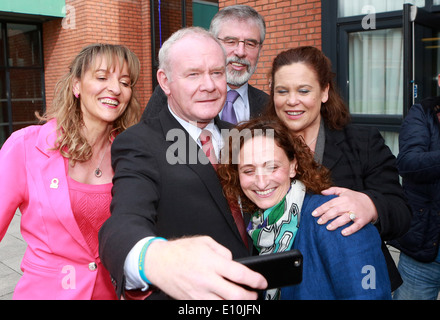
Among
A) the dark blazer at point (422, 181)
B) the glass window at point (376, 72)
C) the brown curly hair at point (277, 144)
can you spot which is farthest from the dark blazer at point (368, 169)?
the glass window at point (376, 72)

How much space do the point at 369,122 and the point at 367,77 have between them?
0.71 m

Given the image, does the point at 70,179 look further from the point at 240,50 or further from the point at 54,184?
the point at 240,50

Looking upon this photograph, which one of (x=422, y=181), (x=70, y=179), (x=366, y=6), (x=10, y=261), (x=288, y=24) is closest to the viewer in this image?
(x=70, y=179)

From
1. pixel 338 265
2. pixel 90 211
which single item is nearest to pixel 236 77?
pixel 90 211

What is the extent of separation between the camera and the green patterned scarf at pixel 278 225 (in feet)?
5.20

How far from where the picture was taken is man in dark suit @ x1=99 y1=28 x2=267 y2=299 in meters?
0.82

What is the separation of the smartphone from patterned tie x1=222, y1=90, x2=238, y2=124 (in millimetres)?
2000

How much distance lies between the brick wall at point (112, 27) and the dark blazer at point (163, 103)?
8.44 m

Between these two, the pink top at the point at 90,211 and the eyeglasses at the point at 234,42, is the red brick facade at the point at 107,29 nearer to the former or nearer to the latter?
the eyeglasses at the point at 234,42

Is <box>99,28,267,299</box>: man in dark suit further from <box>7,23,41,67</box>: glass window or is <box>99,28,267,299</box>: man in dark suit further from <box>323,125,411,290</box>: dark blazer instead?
<box>7,23,41,67</box>: glass window

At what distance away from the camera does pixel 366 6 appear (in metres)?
5.98

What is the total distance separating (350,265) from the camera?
146cm

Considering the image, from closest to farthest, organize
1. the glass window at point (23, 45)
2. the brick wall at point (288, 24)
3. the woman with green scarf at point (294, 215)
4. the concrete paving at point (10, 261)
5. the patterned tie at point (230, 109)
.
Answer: the woman with green scarf at point (294, 215), the patterned tie at point (230, 109), the concrete paving at point (10, 261), the brick wall at point (288, 24), the glass window at point (23, 45)

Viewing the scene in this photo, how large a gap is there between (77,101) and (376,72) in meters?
5.29
